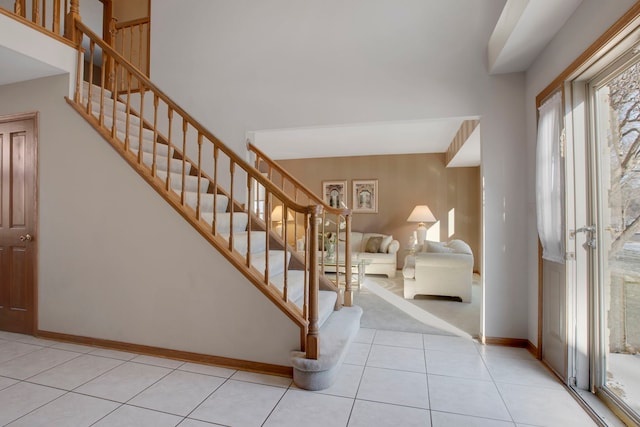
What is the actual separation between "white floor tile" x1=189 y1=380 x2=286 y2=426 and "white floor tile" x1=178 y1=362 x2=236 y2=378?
14 cm

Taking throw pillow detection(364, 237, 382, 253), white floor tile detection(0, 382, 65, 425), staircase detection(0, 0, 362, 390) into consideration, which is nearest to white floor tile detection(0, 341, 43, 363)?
white floor tile detection(0, 382, 65, 425)

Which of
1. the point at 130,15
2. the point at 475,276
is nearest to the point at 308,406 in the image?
the point at 475,276

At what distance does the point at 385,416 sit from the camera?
6.22 feet

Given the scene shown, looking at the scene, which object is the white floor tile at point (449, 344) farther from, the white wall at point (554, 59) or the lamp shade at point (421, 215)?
the lamp shade at point (421, 215)

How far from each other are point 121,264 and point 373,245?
4831 millimetres

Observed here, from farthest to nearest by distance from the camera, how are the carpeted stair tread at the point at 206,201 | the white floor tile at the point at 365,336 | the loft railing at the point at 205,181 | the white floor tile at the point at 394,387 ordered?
the white floor tile at the point at 365,336, the carpeted stair tread at the point at 206,201, the loft railing at the point at 205,181, the white floor tile at the point at 394,387

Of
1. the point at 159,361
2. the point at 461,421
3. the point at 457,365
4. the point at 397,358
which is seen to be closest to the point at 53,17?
the point at 159,361

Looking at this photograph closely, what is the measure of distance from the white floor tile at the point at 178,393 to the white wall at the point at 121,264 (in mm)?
258

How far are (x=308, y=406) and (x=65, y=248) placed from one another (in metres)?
2.59

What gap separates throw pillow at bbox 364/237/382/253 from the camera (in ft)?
22.0

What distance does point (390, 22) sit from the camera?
3270mm

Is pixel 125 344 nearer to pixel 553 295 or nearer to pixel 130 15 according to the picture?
pixel 553 295

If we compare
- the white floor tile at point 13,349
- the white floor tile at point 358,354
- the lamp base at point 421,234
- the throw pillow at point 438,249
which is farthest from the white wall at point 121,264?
the lamp base at point 421,234

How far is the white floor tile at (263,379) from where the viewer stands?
7.43ft
